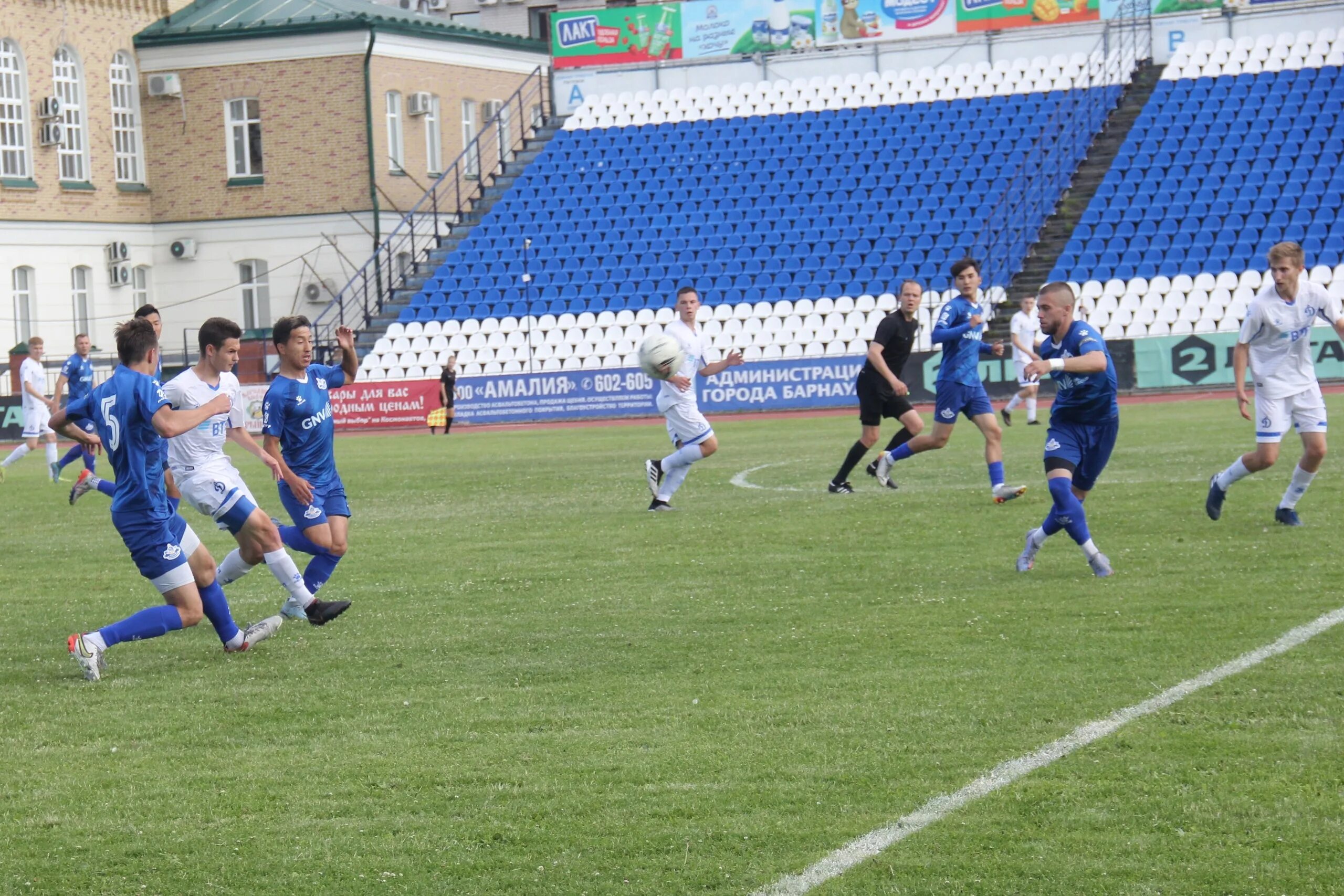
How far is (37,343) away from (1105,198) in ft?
71.7

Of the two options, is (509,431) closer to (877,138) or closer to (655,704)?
(877,138)

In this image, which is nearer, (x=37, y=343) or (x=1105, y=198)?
(x=37, y=343)

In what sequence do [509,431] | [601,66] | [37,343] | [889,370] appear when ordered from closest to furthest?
[889,370] → [37,343] → [509,431] → [601,66]

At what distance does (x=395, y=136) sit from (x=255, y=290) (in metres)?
5.66

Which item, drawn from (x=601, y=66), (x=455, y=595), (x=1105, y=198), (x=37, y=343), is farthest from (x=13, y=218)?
(x=455, y=595)

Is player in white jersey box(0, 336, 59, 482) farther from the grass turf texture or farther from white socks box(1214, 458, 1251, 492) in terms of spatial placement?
white socks box(1214, 458, 1251, 492)

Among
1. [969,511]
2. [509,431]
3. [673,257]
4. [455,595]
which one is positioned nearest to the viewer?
[455,595]

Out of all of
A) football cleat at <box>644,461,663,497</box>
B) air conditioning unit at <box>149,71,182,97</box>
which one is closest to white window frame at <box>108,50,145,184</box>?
air conditioning unit at <box>149,71,182,97</box>

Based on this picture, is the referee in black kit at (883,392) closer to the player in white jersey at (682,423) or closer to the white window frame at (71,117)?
the player in white jersey at (682,423)

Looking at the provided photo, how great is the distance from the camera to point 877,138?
40.2 m

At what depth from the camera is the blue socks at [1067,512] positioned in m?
10.4

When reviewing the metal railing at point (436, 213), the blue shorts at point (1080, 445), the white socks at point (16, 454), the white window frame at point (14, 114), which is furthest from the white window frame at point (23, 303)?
the blue shorts at point (1080, 445)

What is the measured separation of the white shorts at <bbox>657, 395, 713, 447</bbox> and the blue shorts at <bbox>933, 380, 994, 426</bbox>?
2176 mm

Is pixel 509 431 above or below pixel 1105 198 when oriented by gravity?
below
